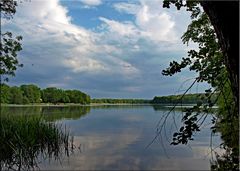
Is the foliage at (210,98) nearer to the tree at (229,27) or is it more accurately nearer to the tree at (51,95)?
the tree at (229,27)

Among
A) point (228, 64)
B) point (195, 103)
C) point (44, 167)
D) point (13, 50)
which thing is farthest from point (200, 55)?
point (13, 50)

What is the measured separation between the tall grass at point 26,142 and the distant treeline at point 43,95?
32991mm

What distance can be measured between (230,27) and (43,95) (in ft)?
→ 222

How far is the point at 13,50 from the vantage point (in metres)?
13.4

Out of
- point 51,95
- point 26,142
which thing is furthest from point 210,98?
point 51,95

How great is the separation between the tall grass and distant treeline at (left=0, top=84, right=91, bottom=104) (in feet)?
108

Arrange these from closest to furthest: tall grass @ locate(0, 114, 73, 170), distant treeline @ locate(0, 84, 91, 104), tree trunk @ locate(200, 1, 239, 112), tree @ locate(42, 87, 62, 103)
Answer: tree trunk @ locate(200, 1, 239, 112), tall grass @ locate(0, 114, 73, 170), distant treeline @ locate(0, 84, 91, 104), tree @ locate(42, 87, 62, 103)

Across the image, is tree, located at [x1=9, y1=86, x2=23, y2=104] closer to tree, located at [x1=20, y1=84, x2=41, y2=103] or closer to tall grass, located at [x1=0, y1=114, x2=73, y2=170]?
tree, located at [x1=20, y1=84, x2=41, y2=103]

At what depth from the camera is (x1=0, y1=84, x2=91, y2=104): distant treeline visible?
48006mm

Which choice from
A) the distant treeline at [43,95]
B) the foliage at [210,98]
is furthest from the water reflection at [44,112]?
the foliage at [210,98]

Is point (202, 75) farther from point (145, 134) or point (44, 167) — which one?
point (145, 134)

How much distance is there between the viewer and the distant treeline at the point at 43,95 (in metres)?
48.0

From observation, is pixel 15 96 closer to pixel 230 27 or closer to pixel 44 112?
pixel 44 112

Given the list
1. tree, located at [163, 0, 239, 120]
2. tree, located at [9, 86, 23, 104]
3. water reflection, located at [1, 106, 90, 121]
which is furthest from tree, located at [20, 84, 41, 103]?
tree, located at [163, 0, 239, 120]
